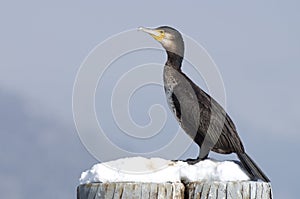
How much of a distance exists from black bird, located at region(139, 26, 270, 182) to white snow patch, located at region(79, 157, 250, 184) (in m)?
0.63

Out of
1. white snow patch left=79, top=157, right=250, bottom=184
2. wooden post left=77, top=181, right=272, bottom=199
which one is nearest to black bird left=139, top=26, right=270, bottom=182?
white snow patch left=79, top=157, right=250, bottom=184

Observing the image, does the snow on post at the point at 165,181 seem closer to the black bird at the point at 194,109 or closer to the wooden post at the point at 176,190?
the wooden post at the point at 176,190

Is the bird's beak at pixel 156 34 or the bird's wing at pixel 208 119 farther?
the bird's beak at pixel 156 34

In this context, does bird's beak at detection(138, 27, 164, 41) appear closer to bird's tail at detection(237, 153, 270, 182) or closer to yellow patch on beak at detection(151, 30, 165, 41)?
yellow patch on beak at detection(151, 30, 165, 41)

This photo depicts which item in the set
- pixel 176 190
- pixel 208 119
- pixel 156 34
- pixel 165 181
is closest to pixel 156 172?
pixel 165 181

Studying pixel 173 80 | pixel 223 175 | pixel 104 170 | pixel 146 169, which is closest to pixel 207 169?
pixel 223 175

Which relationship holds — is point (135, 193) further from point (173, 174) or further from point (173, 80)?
point (173, 80)

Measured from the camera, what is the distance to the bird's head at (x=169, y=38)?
6574 millimetres

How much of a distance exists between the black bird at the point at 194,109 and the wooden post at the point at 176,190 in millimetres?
816

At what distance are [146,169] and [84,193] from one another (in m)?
0.41

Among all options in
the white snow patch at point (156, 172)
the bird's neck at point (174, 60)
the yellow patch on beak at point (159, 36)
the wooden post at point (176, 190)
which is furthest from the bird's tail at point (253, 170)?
the yellow patch on beak at point (159, 36)

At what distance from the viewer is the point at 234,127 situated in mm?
5727

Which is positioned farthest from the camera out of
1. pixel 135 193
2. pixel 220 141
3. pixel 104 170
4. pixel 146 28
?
pixel 146 28

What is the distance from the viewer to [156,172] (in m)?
4.15
